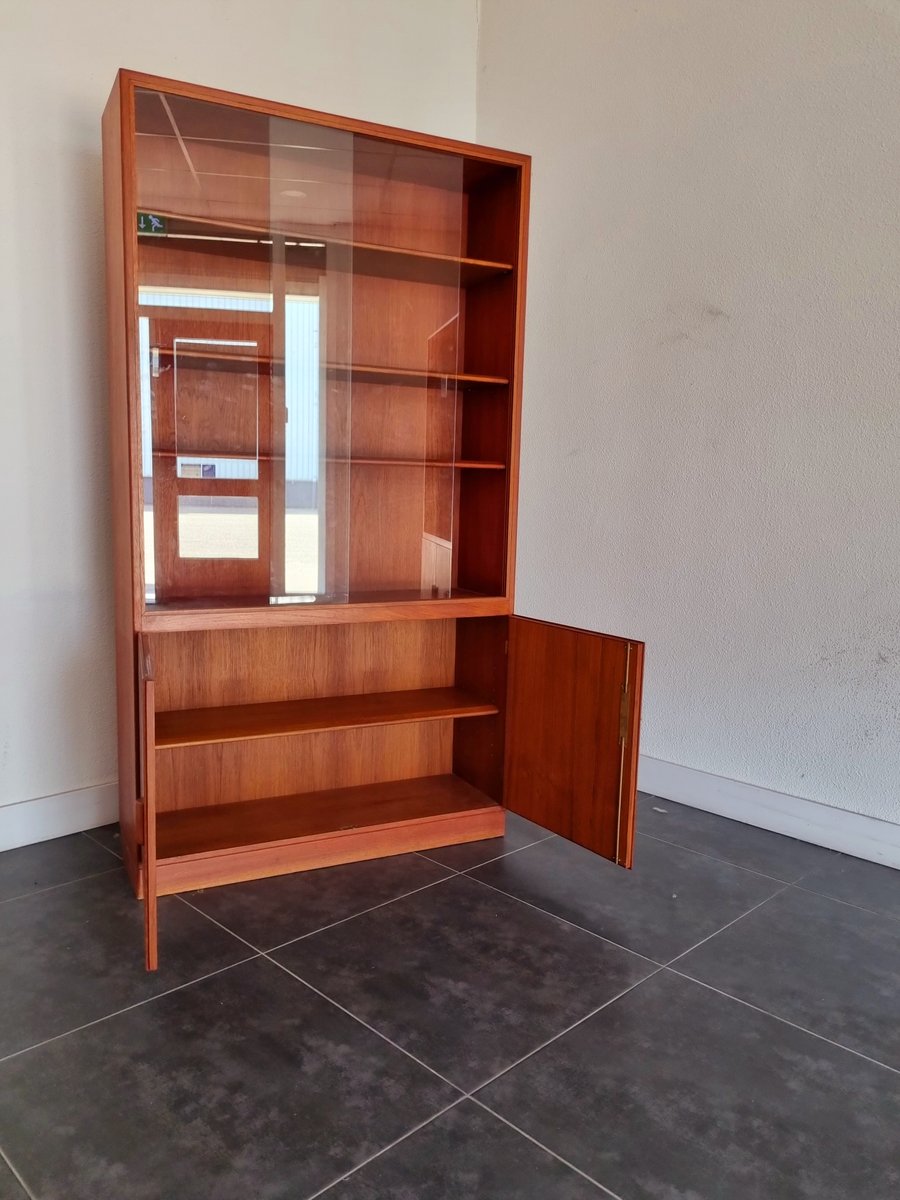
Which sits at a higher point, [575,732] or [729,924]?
[575,732]

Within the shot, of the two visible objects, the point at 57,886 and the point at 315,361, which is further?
the point at 315,361

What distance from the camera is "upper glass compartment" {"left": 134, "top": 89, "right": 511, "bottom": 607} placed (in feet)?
7.77

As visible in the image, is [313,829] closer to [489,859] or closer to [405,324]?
Result: [489,859]

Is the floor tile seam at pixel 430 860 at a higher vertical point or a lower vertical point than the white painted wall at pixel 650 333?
lower

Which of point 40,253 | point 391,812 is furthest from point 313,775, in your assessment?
point 40,253

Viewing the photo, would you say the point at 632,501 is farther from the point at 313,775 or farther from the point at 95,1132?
the point at 95,1132

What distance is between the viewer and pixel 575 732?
2.48 m

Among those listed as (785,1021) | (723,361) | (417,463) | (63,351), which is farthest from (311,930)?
(723,361)

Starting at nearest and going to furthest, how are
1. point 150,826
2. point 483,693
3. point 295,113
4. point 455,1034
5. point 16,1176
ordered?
point 16,1176, point 455,1034, point 150,826, point 295,113, point 483,693

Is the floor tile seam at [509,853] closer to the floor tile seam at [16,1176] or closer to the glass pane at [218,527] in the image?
the glass pane at [218,527]

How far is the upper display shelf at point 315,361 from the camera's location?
233cm

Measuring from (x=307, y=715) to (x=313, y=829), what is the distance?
0.34 metres

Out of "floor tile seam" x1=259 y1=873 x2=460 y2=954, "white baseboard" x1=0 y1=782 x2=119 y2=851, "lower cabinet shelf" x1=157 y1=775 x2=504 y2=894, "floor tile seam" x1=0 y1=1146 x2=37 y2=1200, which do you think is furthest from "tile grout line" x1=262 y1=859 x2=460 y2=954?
"white baseboard" x1=0 y1=782 x2=119 y2=851

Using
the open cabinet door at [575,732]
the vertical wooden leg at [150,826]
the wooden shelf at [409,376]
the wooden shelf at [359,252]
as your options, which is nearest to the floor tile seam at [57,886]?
the vertical wooden leg at [150,826]
